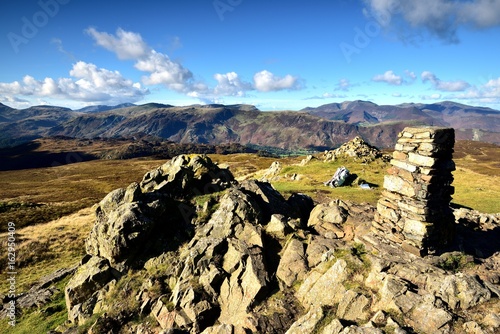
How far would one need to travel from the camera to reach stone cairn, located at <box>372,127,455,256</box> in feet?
50.6

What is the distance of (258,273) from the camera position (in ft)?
53.0

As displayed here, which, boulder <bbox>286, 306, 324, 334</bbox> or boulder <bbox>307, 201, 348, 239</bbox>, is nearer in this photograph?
boulder <bbox>286, 306, 324, 334</bbox>

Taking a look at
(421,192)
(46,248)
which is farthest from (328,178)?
(46,248)

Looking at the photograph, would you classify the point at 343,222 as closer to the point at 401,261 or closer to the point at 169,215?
the point at 401,261

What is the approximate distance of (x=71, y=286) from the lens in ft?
66.0

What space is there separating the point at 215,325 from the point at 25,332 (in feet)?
47.4

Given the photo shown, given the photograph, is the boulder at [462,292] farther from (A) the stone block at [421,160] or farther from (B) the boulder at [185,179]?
(B) the boulder at [185,179]

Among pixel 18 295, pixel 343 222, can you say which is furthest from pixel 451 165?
pixel 18 295

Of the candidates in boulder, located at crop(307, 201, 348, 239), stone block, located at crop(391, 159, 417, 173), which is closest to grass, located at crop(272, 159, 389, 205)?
boulder, located at crop(307, 201, 348, 239)

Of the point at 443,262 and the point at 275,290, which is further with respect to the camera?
the point at 275,290

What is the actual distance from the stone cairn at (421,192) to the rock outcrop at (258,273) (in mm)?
1046

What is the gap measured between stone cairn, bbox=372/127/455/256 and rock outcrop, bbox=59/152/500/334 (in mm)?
1046

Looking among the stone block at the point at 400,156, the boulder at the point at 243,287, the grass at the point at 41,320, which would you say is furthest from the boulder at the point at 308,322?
the grass at the point at 41,320

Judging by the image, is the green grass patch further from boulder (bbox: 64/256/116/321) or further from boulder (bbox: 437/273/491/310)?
boulder (bbox: 64/256/116/321)
